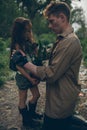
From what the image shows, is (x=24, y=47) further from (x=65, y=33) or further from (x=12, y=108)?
(x=12, y=108)

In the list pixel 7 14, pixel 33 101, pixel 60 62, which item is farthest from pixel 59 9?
pixel 7 14

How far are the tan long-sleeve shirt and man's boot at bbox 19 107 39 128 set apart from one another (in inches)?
67.7

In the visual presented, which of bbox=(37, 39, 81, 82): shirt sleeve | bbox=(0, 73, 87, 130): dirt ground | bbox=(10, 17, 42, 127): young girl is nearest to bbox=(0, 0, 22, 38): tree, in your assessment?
bbox=(0, 73, 87, 130): dirt ground

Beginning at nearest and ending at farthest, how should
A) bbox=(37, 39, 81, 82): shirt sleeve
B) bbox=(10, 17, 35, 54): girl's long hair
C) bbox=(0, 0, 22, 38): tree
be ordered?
bbox=(37, 39, 81, 82): shirt sleeve, bbox=(10, 17, 35, 54): girl's long hair, bbox=(0, 0, 22, 38): tree

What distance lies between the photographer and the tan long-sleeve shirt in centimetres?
369

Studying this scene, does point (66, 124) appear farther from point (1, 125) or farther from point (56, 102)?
point (1, 125)

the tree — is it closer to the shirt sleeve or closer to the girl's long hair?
the girl's long hair

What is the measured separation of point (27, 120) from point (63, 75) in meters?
2.22

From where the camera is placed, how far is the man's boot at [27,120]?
574 centimetres

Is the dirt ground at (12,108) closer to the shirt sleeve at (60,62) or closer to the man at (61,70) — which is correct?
the man at (61,70)

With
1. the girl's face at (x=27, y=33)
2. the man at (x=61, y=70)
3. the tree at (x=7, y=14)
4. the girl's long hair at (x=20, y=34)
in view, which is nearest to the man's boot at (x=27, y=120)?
the girl's long hair at (x=20, y=34)

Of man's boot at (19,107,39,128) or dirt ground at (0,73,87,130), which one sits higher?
man's boot at (19,107,39,128)

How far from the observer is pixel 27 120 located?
19.1ft

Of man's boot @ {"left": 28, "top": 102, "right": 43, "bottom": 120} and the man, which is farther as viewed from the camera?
man's boot @ {"left": 28, "top": 102, "right": 43, "bottom": 120}
